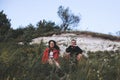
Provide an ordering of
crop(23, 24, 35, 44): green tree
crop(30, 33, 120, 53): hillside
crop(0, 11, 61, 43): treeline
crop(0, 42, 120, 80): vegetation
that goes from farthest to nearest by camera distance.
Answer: crop(0, 11, 61, 43): treeline
crop(30, 33, 120, 53): hillside
crop(23, 24, 35, 44): green tree
crop(0, 42, 120, 80): vegetation

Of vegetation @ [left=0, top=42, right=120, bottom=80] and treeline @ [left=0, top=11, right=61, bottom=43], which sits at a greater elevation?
treeline @ [left=0, top=11, right=61, bottom=43]

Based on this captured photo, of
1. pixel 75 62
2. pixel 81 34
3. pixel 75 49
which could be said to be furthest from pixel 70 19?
pixel 75 62

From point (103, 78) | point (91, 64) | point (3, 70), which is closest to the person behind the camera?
point (3, 70)

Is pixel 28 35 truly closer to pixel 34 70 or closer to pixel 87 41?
pixel 87 41

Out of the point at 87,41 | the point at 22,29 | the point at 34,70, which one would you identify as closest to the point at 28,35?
the point at 87,41

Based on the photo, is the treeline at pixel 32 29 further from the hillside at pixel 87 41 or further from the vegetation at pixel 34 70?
the vegetation at pixel 34 70

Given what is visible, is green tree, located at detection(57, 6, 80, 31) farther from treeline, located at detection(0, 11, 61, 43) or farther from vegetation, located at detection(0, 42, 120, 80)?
vegetation, located at detection(0, 42, 120, 80)

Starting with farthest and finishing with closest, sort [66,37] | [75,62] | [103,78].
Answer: [66,37] → [75,62] → [103,78]

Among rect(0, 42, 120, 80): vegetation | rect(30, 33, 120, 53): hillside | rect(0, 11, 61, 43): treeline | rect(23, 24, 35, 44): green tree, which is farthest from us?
rect(0, 11, 61, 43): treeline

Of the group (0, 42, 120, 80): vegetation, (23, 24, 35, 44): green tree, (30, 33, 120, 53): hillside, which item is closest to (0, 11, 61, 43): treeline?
(23, 24, 35, 44): green tree

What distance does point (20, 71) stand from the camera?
7.07 metres

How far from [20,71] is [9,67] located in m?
0.21

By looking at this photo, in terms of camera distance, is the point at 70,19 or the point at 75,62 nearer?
the point at 75,62

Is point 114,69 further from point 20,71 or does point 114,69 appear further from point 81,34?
point 81,34
